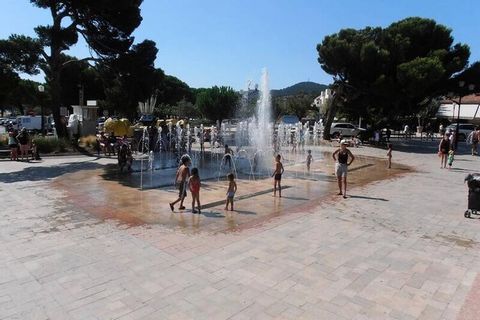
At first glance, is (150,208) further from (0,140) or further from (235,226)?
(0,140)

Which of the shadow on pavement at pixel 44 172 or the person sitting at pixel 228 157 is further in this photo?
the person sitting at pixel 228 157

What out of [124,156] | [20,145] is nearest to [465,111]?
[124,156]

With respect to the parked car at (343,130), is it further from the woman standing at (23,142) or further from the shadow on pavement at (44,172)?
the woman standing at (23,142)

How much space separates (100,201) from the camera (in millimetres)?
10445

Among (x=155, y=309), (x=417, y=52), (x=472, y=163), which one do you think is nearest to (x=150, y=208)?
(x=155, y=309)

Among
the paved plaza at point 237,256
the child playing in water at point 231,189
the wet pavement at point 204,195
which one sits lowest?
the paved plaza at point 237,256

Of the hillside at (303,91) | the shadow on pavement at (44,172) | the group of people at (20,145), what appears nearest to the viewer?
the shadow on pavement at (44,172)

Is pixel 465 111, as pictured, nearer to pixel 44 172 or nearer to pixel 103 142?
pixel 103 142

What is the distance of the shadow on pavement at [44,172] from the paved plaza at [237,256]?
1487 mm

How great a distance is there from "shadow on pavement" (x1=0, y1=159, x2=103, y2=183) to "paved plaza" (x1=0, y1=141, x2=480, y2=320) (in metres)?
1.49

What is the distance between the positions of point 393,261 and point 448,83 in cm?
2960

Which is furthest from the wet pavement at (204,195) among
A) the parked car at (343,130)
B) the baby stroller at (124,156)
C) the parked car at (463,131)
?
the parked car at (463,131)

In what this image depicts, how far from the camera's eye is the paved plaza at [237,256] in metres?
4.98

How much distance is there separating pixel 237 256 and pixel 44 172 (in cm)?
1110
